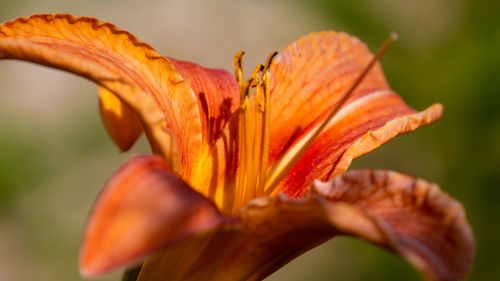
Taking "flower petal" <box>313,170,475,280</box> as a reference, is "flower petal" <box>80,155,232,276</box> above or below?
above

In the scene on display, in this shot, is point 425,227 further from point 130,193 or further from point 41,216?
point 41,216

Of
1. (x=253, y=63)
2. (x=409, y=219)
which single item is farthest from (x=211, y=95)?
(x=253, y=63)

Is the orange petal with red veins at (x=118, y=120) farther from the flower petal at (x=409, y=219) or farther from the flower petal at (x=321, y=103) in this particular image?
the flower petal at (x=409, y=219)

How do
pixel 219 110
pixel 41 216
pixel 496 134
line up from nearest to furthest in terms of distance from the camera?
pixel 219 110 < pixel 496 134 < pixel 41 216

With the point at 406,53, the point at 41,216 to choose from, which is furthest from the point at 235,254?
the point at 41,216

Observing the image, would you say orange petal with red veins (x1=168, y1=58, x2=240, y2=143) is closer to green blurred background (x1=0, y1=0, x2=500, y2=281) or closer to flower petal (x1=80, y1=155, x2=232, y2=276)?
flower petal (x1=80, y1=155, x2=232, y2=276)

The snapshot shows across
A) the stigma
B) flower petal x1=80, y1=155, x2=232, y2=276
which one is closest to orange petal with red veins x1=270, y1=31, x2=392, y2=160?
the stigma
